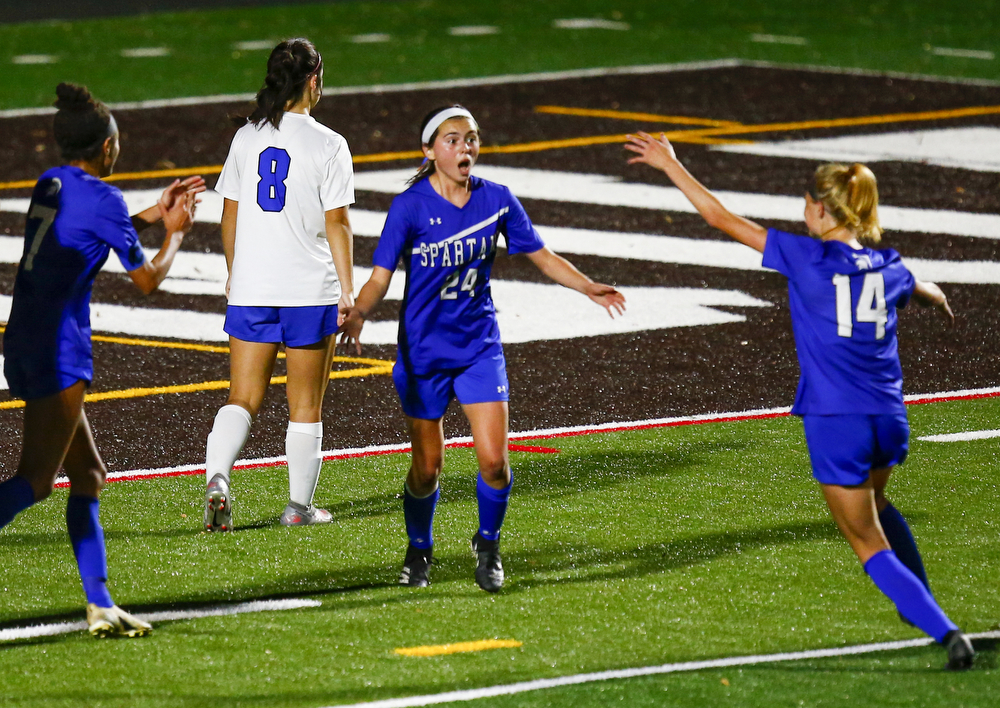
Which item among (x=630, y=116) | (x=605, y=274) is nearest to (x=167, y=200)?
(x=605, y=274)

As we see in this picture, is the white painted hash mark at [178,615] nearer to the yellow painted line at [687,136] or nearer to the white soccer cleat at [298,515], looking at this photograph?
the white soccer cleat at [298,515]

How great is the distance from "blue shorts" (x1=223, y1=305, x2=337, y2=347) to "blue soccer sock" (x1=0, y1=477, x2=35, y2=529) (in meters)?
1.66

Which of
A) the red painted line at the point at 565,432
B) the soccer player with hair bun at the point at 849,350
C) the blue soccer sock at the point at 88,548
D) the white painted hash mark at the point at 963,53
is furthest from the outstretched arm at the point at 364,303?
the white painted hash mark at the point at 963,53

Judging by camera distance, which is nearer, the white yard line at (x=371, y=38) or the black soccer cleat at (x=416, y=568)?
the black soccer cleat at (x=416, y=568)

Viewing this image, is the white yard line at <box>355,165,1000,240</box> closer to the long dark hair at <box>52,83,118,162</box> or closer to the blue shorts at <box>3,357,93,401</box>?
the long dark hair at <box>52,83,118,162</box>

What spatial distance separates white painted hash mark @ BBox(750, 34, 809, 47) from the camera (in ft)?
98.7

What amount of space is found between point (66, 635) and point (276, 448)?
10.3 ft

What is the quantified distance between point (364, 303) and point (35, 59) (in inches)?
838

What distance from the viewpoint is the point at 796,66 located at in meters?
26.8

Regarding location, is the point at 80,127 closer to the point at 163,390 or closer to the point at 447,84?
the point at 163,390

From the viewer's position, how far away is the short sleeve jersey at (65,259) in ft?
23.0

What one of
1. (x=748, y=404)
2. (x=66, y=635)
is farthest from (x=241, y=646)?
(x=748, y=404)

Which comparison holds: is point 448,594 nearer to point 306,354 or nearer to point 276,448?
point 306,354

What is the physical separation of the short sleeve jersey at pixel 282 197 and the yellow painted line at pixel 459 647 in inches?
81.1
